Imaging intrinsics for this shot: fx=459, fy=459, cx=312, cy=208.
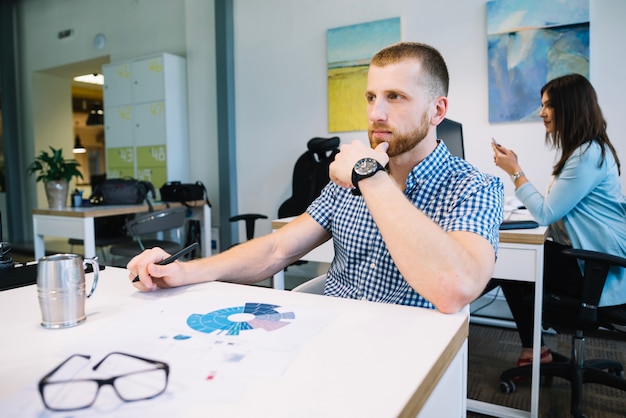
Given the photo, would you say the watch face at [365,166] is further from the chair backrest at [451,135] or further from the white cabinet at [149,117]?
the white cabinet at [149,117]

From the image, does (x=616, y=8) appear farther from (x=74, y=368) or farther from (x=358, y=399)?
(x=74, y=368)

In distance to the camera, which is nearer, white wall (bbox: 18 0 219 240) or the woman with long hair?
the woman with long hair

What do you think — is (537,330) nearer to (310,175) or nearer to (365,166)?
(365,166)

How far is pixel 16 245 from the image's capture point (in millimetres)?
6152

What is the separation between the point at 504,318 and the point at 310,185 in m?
1.63

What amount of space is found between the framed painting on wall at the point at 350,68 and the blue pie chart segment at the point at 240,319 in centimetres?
293

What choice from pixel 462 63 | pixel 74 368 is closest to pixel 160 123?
pixel 462 63

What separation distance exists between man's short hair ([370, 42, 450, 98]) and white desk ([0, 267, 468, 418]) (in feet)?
2.11

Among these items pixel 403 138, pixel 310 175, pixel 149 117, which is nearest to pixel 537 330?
pixel 403 138

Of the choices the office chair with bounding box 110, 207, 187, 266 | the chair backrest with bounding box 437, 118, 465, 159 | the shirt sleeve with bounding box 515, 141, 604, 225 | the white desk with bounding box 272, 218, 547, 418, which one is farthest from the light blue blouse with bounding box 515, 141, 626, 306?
the office chair with bounding box 110, 207, 187, 266

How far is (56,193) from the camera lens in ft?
11.7

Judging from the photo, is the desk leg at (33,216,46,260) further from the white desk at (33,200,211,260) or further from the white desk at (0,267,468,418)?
the white desk at (0,267,468,418)

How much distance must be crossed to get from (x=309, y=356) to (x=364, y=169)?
Answer: 0.51 meters

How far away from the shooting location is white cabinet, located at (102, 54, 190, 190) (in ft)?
15.0
